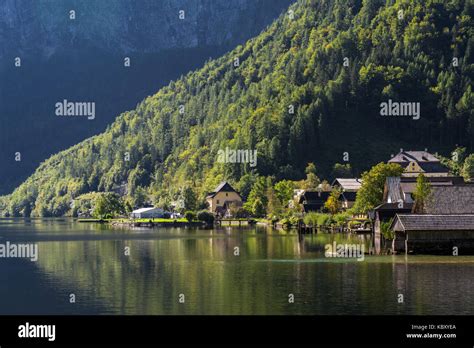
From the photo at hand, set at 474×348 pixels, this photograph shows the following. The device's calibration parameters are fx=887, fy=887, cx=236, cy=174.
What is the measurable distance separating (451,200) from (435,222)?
392 inches

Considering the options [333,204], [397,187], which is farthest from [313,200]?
[397,187]

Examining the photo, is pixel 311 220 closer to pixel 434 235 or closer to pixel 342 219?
pixel 342 219

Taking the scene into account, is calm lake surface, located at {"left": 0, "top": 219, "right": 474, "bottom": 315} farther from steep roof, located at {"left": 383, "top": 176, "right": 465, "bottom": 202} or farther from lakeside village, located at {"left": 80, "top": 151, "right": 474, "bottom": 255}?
steep roof, located at {"left": 383, "top": 176, "right": 465, "bottom": 202}

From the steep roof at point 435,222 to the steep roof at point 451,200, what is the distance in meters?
6.39

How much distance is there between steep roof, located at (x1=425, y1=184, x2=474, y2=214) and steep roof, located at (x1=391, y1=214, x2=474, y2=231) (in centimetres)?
639

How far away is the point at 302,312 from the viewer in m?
58.5

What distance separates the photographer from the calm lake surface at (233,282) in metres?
61.1

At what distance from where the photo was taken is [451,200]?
108062mm

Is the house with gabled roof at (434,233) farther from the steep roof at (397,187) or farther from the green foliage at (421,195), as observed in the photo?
the steep roof at (397,187)

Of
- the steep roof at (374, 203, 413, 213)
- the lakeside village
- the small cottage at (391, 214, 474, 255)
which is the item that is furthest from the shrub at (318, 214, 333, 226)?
the small cottage at (391, 214, 474, 255)

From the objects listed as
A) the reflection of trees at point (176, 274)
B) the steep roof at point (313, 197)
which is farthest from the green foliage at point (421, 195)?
the steep roof at point (313, 197)
